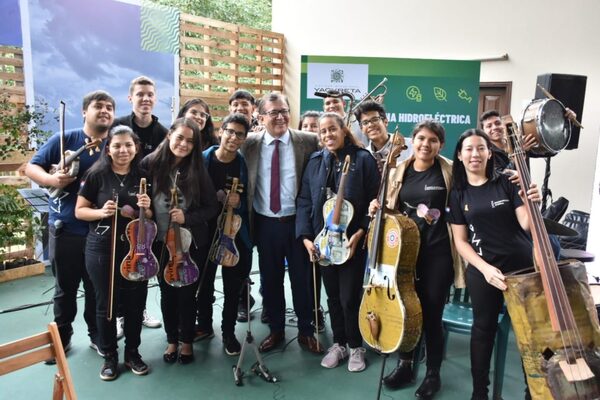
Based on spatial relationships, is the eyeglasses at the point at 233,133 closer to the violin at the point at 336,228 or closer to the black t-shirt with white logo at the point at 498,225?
the violin at the point at 336,228

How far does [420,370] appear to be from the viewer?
281cm

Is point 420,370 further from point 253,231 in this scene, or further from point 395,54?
point 395,54

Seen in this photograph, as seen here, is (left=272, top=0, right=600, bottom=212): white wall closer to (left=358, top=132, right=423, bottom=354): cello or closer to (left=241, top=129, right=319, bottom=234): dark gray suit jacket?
(left=241, top=129, right=319, bottom=234): dark gray suit jacket

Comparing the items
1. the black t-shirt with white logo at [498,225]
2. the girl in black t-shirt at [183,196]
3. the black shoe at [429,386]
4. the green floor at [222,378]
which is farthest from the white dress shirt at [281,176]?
the black shoe at [429,386]

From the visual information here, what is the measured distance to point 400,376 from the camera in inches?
101

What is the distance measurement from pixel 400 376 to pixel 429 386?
0.17 m

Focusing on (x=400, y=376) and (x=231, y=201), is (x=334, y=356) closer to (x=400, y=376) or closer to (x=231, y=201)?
(x=400, y=376)

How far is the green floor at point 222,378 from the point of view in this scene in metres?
2.49

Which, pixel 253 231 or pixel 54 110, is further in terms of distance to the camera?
pixel 54 110

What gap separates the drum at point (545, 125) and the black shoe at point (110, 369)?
2786mm

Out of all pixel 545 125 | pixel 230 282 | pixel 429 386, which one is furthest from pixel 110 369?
pixel 545 125

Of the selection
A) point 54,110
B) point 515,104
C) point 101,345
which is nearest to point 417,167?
point 101,345

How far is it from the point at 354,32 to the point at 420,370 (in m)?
5.05

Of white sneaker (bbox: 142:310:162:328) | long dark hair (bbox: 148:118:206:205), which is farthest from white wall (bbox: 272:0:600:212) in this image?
white sneaker (bbox: 142:310:162:328)
